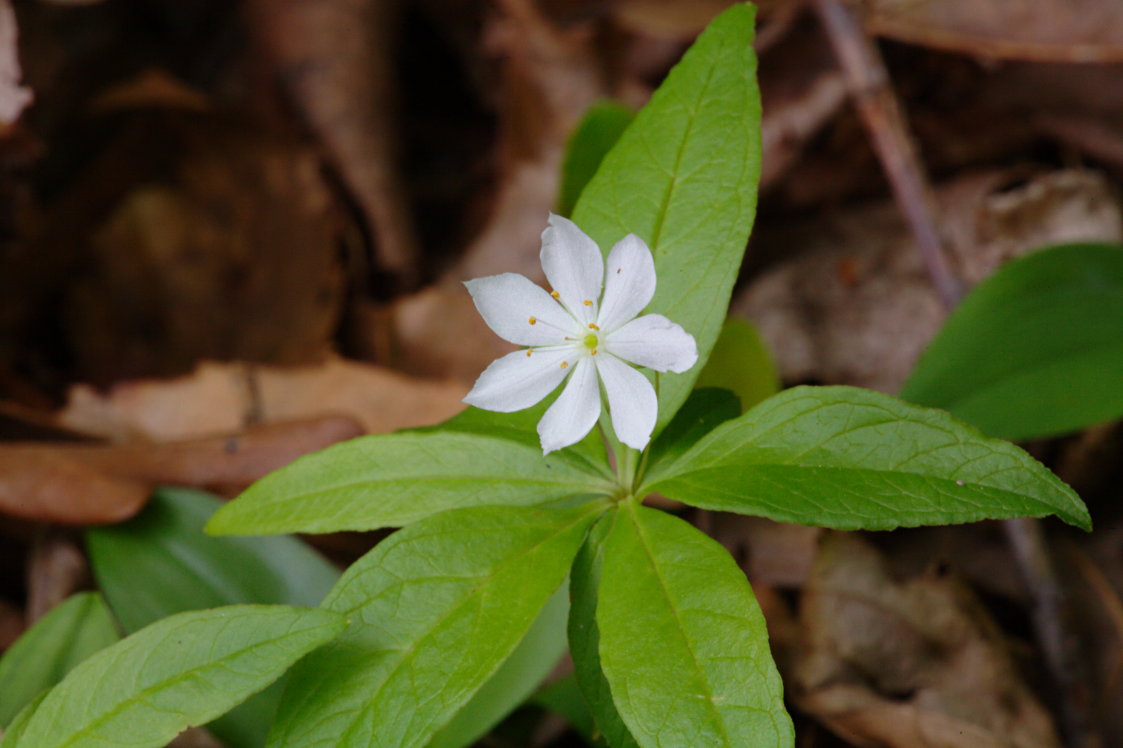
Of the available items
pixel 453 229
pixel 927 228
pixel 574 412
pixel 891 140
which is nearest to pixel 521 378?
pixel 574 412

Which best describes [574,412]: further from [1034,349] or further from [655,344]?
[1034,349]

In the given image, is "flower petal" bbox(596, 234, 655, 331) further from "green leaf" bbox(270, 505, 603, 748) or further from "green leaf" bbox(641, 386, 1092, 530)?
"green leaf" bbox(270, 505, 603, 748)

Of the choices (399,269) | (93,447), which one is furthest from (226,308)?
(93,447)

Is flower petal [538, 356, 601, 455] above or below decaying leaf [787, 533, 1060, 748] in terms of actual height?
above

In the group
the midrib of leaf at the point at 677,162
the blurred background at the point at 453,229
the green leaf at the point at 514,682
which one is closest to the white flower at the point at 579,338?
the midrib of leaf at the point at 677,162

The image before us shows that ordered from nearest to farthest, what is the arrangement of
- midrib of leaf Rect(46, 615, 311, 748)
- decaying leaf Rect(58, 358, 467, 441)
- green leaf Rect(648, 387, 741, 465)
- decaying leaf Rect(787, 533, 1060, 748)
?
midrib of leaf Rect(46, 615, 311, 748) < green leaf Rect(648, 387, 741, 465) < decaying leaf Rect(787, 533, 1060, 748) < decaying leaf Rect(58, 358, 467, 441)

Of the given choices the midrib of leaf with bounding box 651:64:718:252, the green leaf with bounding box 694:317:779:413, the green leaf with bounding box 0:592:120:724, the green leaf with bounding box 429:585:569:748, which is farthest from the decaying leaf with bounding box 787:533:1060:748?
the green leaf with bounding box 0:592:120:724

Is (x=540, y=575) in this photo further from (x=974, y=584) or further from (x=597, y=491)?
(x=974, y=584)
